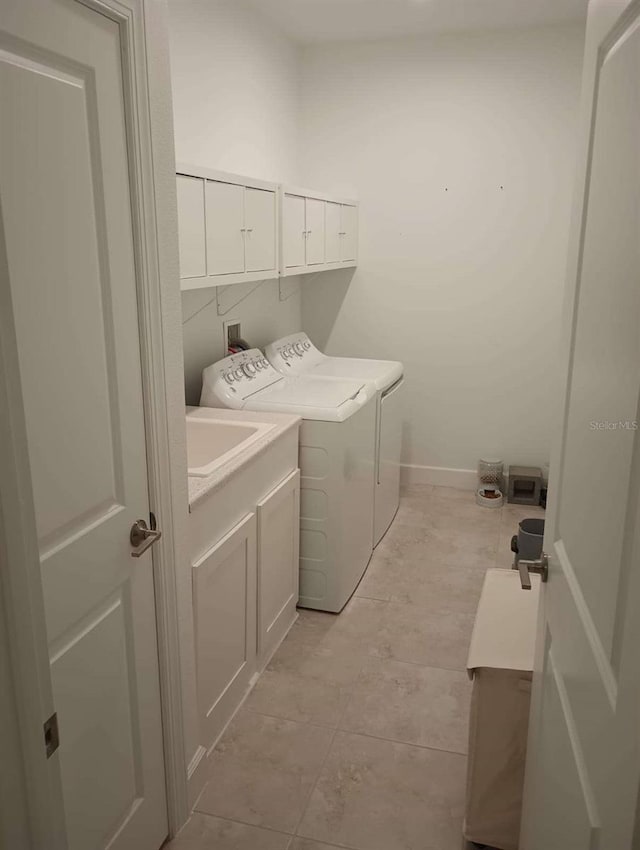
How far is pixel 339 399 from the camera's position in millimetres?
3102

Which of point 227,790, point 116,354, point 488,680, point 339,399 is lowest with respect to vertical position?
point 227,790

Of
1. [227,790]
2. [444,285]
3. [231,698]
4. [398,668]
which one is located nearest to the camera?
[227,790]

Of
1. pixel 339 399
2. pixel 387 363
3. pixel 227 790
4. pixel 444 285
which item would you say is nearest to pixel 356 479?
pixel 339 399

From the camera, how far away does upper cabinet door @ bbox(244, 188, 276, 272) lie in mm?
2842

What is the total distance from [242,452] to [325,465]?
0.64 metres

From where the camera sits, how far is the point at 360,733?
7.63ft

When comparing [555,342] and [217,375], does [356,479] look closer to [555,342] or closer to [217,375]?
[217,375]

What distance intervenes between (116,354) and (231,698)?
1438 millimetres

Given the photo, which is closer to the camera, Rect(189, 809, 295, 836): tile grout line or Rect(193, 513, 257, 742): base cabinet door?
Rect(189, 809, 295, 836): tile grout line

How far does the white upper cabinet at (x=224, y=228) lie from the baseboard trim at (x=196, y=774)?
150cm

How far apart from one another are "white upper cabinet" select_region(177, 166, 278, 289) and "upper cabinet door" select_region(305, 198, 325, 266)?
431 millimetres

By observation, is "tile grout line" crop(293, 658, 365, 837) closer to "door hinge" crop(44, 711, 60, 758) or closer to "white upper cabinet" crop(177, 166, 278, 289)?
"door hinge" crop(44, 711, 60, 758)

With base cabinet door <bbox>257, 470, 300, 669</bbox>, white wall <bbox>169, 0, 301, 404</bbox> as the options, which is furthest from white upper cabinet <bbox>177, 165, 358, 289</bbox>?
base cabinet door <bbox>257, 470, 300, 669</bbox>

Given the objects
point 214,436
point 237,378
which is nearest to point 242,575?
point 214,436
